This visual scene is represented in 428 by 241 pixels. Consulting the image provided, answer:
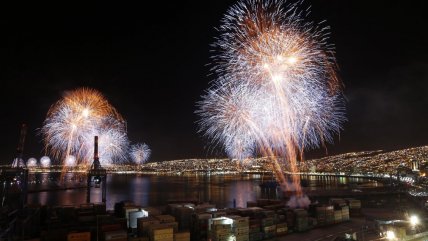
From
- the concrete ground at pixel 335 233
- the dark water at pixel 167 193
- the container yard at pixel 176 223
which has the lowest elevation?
the dark water at pixel 167 193

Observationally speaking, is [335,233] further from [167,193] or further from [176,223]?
[167,193]

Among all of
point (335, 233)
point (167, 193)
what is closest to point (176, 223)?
point (335, 233)

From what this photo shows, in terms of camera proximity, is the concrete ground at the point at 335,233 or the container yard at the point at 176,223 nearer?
the container yard at the point at 176,223

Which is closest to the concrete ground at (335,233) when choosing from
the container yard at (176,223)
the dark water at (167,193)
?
the container yard at (176,223)

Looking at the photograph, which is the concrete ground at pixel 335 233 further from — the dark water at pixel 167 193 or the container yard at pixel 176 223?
the dark water at pixel 167 193

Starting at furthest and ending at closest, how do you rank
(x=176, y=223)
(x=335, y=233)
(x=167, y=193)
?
1. (x=167, y=193)
2. (x=335, y=233)
3. (x=176, y=223)

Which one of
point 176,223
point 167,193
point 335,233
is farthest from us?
point 167,193

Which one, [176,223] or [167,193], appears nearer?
[176,223]

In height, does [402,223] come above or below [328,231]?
above

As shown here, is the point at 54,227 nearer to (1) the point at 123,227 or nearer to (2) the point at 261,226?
(1) the point at 123,227

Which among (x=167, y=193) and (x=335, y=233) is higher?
(x=335, y=233)

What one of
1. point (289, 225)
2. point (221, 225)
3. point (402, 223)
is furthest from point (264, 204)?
point (402, 223)
